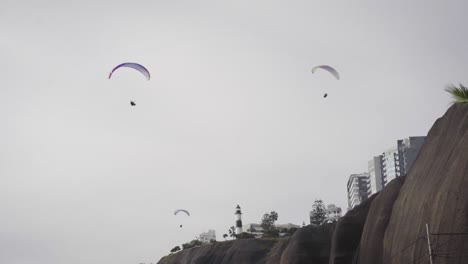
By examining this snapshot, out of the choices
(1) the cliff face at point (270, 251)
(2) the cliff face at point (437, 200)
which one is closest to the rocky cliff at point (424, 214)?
(2) the cliff face at point (437, 200)

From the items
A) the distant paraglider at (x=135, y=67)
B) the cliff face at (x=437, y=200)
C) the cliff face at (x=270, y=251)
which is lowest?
the cliff face at (x=437, y=200)

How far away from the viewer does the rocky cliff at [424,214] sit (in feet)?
117

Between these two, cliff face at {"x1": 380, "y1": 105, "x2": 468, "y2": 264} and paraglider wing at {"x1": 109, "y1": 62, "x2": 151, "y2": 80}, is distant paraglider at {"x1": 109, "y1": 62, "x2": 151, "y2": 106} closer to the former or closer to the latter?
paraglider wing at {"x1": 109, "y1": 62, "x2": 151, "y2": 80}

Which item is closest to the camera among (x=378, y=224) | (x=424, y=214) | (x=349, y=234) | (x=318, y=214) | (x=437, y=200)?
(x=437, y=200)

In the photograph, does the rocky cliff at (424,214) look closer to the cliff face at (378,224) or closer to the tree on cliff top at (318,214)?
the cliff face at (378,224)

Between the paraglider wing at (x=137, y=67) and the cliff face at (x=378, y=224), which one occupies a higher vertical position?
the paraglider wing at (x=137, y=67)

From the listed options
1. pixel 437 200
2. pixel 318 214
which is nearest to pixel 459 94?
pixel 437 200

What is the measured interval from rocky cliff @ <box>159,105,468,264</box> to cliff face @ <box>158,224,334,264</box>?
687 centimetres

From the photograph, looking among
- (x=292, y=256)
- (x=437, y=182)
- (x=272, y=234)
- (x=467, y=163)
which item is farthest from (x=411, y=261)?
(x=272, y=234)

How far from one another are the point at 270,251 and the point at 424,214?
45.5 m

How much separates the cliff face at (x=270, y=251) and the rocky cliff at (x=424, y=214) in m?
6.87

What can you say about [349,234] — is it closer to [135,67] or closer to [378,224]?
[378,224]

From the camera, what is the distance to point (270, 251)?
275ft

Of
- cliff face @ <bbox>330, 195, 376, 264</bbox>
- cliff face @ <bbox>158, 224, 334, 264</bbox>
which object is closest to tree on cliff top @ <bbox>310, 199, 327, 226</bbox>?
cliff face @ <bbox>158, 224, 334, 264</bbox>
